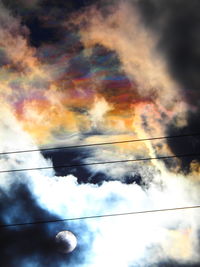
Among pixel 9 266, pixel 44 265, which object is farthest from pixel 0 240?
pixel 44 265

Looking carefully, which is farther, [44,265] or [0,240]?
[0,240]

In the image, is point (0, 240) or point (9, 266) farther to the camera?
point (0, 240)

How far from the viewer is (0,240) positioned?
62.1 m

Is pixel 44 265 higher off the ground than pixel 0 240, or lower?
lower

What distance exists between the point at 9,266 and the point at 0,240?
889cm

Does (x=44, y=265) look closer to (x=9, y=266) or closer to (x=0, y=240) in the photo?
(x=9, y=266)

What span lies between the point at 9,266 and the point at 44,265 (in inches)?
294

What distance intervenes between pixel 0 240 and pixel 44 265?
12824mm

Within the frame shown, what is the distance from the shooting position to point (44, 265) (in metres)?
57.8

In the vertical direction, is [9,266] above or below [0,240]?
below

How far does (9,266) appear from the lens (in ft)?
180
